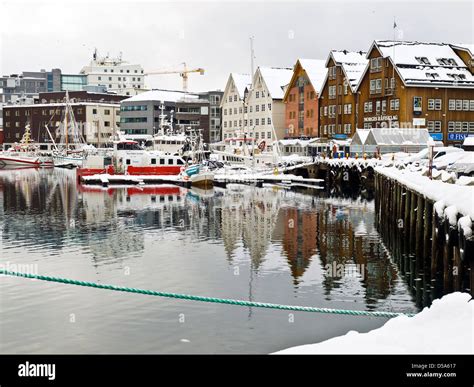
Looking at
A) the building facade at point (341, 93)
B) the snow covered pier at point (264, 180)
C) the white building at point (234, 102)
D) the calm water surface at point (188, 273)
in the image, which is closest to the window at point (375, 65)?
the building facade at point (341, 93)

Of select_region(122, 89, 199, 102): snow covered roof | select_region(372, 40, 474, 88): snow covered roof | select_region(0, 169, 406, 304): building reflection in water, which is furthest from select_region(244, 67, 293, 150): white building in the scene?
select_region(0, 169, 406, 304): building reflection in water

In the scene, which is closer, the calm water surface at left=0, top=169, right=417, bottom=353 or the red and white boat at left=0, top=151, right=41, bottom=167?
the calm water surface at left=0, top=169, right=417, bottom=353

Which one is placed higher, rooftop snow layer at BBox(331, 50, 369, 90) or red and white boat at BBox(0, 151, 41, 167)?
rooftop snow layer at BBox(331, 50, 369, 90)

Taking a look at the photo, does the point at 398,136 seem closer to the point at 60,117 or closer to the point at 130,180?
the point at 130,180

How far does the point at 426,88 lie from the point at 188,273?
203 feet

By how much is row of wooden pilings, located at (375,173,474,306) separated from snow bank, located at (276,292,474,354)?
1.92 m

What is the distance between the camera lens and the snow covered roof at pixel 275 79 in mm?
114688

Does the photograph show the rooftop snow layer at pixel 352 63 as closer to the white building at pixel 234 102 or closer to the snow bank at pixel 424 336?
the white building at pixel 234 102

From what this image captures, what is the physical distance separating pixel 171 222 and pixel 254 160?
43.7m

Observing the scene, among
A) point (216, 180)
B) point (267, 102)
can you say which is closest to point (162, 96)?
point (267, 102)

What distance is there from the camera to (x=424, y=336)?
37.8ft

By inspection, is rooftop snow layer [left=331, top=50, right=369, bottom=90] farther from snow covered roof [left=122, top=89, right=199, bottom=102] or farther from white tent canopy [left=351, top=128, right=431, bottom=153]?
snow covered roof [left=122, top=89, right=199, bottom=102]

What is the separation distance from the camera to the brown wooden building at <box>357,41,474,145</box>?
79.6 m

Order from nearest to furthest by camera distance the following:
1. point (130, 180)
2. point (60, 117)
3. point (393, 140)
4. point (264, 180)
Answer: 1. point (130, 180)
2. point (393, 140)
3. point (264, 180)
4. point (60, 117)
